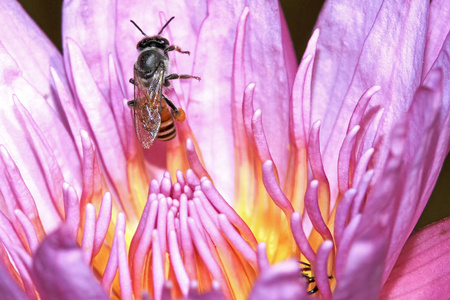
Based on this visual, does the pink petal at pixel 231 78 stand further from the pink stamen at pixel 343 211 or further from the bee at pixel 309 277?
the pink stamen at pixel 343 211

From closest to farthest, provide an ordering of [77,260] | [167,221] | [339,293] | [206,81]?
[77,260]
[339,293]
[167,221]
[206,81]

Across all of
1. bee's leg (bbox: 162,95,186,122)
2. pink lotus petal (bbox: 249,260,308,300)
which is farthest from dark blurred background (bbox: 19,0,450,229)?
pink lotus petal (bbox: 249,260,308,300)

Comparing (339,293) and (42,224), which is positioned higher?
(42,224)

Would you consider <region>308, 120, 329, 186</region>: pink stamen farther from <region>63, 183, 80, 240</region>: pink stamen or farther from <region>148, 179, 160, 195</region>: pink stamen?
<region>63, 183, 80, 240</region>: pink stamen

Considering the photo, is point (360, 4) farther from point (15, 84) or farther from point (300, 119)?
point (15, 84)

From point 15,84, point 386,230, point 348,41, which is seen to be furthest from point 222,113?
point 386,230

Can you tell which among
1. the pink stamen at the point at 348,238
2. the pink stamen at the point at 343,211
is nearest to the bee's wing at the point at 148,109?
the pink stamen at the point at 343,211

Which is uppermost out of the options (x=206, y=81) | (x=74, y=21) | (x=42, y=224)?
(x=74, y=21)
